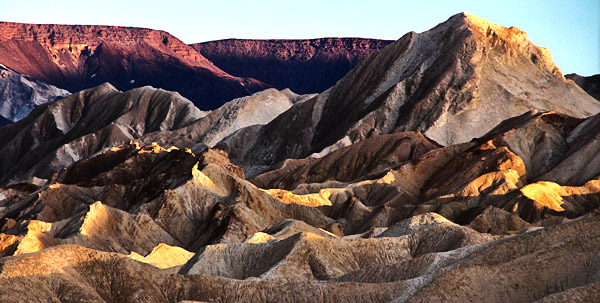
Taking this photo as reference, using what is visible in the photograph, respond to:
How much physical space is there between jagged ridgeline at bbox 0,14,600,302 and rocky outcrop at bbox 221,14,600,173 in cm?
31

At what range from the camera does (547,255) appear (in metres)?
45.4

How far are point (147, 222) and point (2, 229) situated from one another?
1726cm

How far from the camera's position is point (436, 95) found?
155875 millimetres

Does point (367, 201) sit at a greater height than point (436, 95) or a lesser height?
lesser

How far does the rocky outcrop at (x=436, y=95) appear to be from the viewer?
152750mm

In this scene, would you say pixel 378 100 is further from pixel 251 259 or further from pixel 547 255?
pixel 547 255

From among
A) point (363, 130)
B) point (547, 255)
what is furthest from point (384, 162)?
point (547, 255)

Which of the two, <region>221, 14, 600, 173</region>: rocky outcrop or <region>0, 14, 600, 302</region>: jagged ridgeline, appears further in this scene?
<region>221, 14, 600, 173</region>: rocky outcrop

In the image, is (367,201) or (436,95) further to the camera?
(436,95)

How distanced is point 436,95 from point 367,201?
43.5 m

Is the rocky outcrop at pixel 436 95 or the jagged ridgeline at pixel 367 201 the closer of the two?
the jagged ridgeline at pixel 367 201

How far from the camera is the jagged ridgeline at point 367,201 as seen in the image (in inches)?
1922

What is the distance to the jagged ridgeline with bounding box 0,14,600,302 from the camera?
48.8 m

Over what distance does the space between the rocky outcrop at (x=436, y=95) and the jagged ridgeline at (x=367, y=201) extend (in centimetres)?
31
